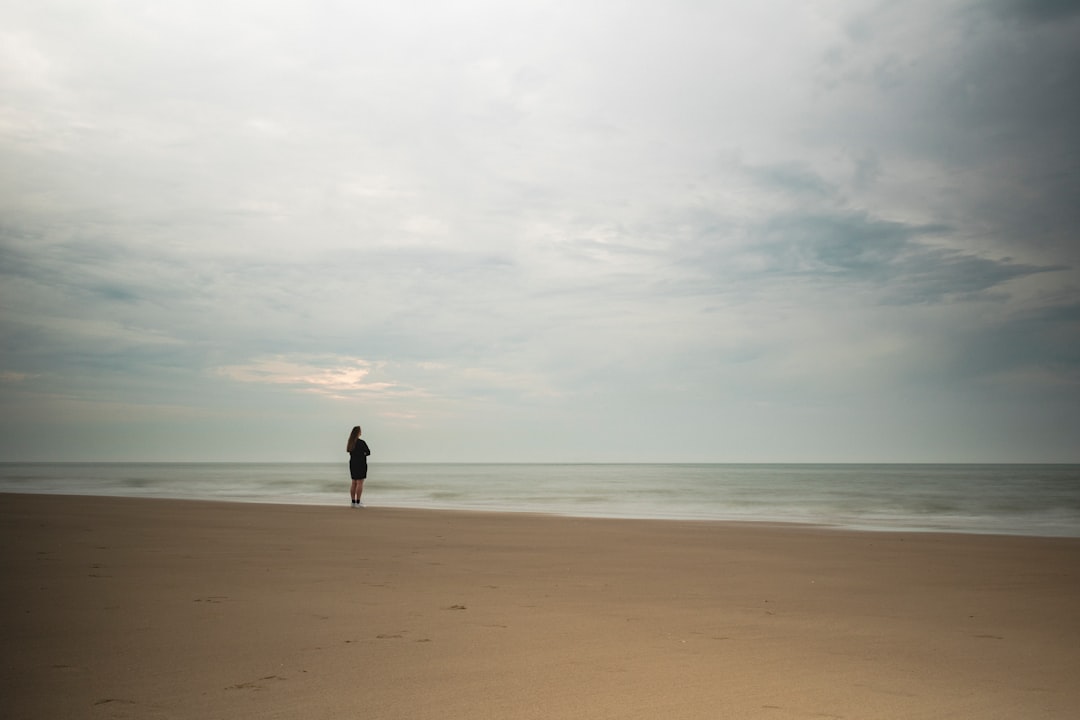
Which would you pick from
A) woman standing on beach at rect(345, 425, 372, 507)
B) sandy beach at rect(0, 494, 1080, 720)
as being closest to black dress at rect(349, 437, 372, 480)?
woman standing on beach at rect(345, 425, 372, 507)

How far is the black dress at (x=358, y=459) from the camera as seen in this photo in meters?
19.4

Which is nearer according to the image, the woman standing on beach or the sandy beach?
the sandy beach

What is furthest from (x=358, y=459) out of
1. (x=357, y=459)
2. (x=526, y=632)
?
(x=526, y=632)

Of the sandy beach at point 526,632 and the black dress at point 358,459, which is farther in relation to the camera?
the black dress at point 358,459

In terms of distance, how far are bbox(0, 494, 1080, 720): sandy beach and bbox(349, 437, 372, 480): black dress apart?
351 inches

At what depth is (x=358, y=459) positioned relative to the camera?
1961 centimetres

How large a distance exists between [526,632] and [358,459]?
1534 cm

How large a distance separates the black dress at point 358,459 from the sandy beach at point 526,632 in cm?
892

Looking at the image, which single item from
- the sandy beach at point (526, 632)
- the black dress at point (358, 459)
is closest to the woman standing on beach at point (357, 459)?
the black dress at point (358, 459)

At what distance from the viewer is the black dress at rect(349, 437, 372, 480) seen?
1942 cm

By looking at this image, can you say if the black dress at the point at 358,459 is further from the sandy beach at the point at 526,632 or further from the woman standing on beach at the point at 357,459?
the sandy beach at the point at 526,632

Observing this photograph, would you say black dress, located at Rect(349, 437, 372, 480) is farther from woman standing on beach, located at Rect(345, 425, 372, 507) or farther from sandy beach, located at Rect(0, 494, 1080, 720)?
sandy beach, located at Rect(0, 494, 1080, 720)

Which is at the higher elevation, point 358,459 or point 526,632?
point 358,459

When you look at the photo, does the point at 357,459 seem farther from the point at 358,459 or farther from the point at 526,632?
the point at 526,632
